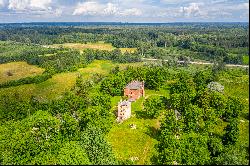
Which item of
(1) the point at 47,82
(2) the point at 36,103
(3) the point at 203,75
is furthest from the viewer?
(1) the point at 47,82

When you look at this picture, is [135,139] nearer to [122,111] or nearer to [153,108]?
[122,111]

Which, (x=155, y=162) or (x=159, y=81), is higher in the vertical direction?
(x=159, y=81)

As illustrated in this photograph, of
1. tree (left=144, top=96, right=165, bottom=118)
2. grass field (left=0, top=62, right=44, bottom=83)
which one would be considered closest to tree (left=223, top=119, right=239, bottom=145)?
tree (left=144, top=96, right=165, bottom=118)

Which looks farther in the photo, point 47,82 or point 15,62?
point 15,62

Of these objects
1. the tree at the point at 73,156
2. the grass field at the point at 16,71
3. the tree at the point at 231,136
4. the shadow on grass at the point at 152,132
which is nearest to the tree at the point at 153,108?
the shadow on grass at the point at 152,132

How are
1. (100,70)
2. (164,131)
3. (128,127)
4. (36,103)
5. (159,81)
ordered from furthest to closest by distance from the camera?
(100,70)
(159,81)
(36,103)
(128,127)
(164,131)

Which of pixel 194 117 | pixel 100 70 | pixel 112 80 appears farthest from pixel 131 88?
pixel 100 70

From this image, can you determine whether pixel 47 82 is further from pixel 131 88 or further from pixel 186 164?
pixel 186 164

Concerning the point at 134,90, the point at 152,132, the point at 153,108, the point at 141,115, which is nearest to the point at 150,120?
the point at 153,108
